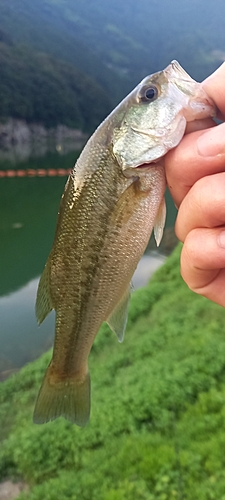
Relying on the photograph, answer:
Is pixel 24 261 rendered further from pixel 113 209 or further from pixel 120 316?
pixel 113 209

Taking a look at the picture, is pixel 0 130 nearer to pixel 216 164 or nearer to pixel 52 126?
pixel 52 126

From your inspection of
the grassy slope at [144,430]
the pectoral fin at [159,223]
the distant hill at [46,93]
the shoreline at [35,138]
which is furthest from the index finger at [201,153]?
the distant hill at [46,93]

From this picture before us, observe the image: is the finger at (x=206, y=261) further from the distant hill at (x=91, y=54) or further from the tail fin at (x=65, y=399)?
the distant hill at (x=91, y=54)

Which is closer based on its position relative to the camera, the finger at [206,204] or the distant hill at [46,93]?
the finger at [206,204]

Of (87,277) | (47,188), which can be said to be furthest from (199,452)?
(47,188)

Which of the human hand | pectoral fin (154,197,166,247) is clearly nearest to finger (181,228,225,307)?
the human hand

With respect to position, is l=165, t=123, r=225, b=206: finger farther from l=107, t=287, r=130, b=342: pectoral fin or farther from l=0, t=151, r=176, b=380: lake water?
l=0, t=151, r=176, b=380: lake water
